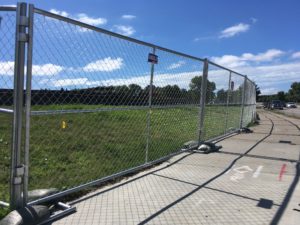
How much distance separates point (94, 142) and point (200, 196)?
4.88 m

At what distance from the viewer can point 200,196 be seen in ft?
17.3

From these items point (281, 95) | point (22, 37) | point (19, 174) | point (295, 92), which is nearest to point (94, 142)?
point (19, 174)

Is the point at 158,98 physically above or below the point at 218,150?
above

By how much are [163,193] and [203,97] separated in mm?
4579

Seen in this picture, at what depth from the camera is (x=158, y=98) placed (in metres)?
7.14

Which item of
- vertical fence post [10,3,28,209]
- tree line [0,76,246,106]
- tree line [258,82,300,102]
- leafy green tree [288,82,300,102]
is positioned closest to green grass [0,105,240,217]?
tree line [0,76,246,106]

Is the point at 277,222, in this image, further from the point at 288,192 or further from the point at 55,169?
the point at 55,169

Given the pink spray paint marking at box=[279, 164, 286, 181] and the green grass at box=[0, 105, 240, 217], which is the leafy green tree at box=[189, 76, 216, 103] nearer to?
the green grass at box=[0, 105, 240, 217]

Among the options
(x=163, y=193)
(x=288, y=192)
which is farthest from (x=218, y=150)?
(x=163, y=193)

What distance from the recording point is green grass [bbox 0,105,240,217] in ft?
20.5

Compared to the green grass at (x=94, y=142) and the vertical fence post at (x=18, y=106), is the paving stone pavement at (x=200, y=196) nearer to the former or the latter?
the vertical fence post at (x=18, y=106)

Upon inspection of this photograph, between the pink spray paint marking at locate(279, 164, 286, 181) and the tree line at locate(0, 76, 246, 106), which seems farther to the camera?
the pink spray paint marking at locate(279, 164, 286, 181)

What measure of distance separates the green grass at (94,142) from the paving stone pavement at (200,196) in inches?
29.9

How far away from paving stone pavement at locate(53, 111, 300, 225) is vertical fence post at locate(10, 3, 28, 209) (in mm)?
575
